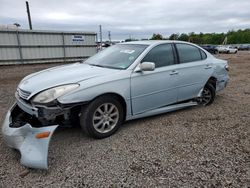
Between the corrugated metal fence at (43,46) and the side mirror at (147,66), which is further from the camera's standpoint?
the corrugated metal fence at (43,46)

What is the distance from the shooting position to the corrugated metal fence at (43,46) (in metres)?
14.3

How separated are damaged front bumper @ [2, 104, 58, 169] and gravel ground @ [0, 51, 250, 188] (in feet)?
0.55

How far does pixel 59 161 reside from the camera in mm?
2781

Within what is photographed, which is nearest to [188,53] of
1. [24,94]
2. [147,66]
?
[147,66]

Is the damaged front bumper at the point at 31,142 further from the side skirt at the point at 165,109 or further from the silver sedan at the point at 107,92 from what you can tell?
the side skirt at the point at 165,109

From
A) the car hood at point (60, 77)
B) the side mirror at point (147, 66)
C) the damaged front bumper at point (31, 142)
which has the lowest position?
the damaged front bumper at point (31, 142)

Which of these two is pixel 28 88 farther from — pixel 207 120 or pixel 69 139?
pixel 207 120

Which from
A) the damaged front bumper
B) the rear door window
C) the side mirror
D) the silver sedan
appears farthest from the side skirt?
the damaged front bumper

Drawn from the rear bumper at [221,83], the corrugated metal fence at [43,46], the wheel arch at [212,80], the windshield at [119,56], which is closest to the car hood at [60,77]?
the windshield at [119,56]

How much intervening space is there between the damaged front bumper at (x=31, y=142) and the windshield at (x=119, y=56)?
5.45 ft

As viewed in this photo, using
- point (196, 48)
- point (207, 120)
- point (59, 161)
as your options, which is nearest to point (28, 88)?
point (59, 161)

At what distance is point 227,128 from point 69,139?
2661 mm

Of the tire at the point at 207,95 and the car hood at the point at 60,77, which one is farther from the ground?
the car hood at the point at 60,77

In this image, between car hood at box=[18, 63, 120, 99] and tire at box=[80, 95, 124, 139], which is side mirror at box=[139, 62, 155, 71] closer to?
car hood at box=[18, 63, 120, 99]
